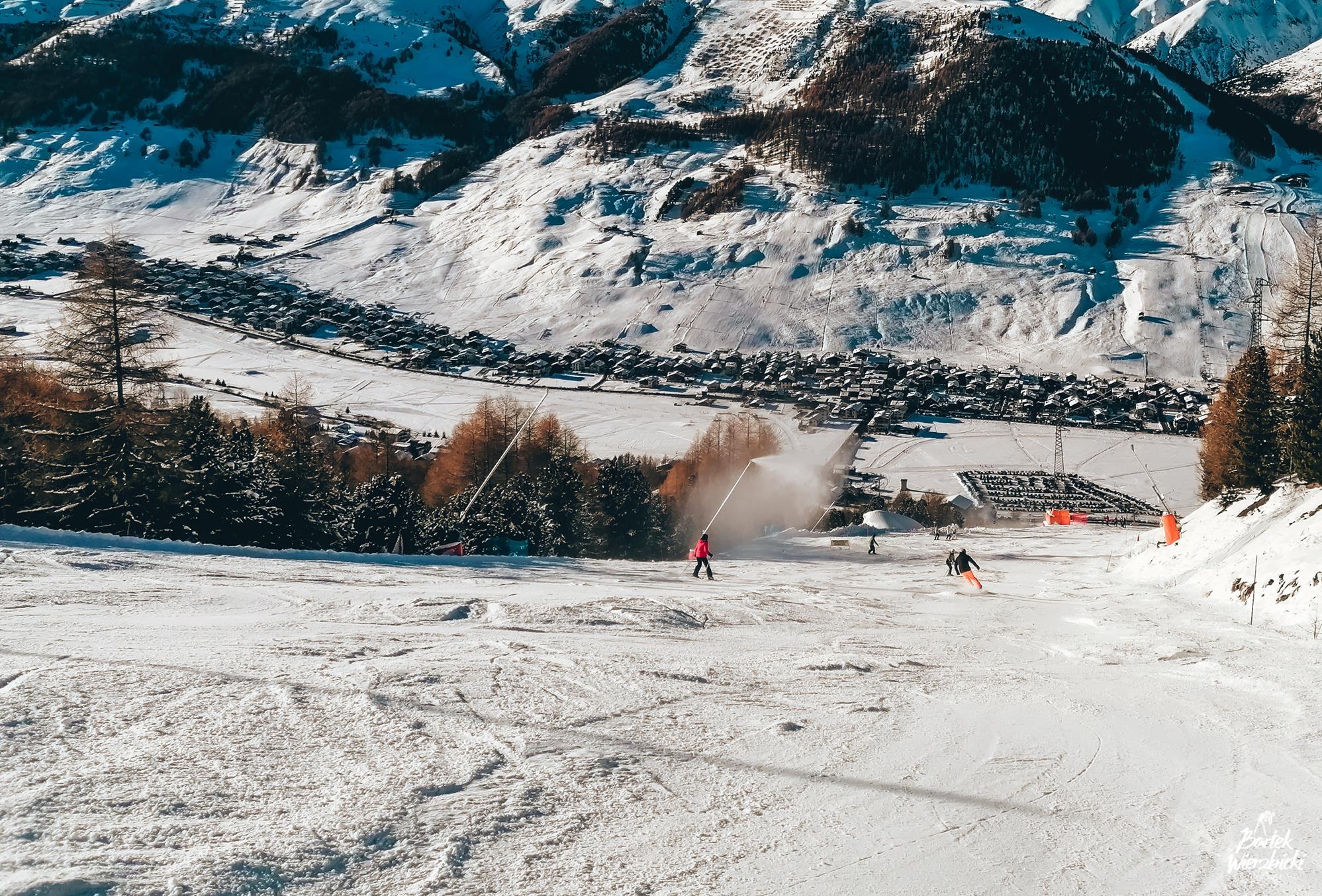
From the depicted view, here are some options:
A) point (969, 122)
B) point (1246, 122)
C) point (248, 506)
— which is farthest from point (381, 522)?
point (1246, 122)

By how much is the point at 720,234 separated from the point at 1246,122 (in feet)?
304

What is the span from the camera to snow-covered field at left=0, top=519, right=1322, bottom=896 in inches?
177

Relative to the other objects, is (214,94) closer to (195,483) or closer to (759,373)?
(759,373)

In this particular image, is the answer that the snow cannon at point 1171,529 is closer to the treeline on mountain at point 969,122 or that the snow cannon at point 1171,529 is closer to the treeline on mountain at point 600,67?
the treeline on mountain at point 969,122

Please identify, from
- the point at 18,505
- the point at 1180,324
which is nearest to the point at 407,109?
the point at 1180,324

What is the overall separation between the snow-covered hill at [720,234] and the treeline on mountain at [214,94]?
16.8 ft

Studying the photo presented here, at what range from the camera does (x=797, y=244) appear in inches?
4788

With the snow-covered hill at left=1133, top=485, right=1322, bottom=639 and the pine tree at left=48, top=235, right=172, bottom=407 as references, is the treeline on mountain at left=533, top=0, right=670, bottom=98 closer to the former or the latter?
the pine tree at left=48, top=235, right=172, bottom=407

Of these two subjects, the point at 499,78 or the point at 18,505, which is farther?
the point at 499,78

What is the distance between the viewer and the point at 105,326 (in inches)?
988

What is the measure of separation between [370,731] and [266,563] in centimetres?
950

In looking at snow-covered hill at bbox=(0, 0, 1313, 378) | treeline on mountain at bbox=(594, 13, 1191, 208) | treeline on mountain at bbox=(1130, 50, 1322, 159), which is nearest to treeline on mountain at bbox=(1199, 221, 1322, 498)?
snow-covered hill at bbox=(0, 0, 1313, 378)

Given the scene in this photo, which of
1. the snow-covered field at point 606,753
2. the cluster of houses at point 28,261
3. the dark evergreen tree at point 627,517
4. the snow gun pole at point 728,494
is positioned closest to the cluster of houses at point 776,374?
the snow gun pole at point 728,494

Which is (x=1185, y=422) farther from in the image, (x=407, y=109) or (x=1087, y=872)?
(x=407, y=109)
